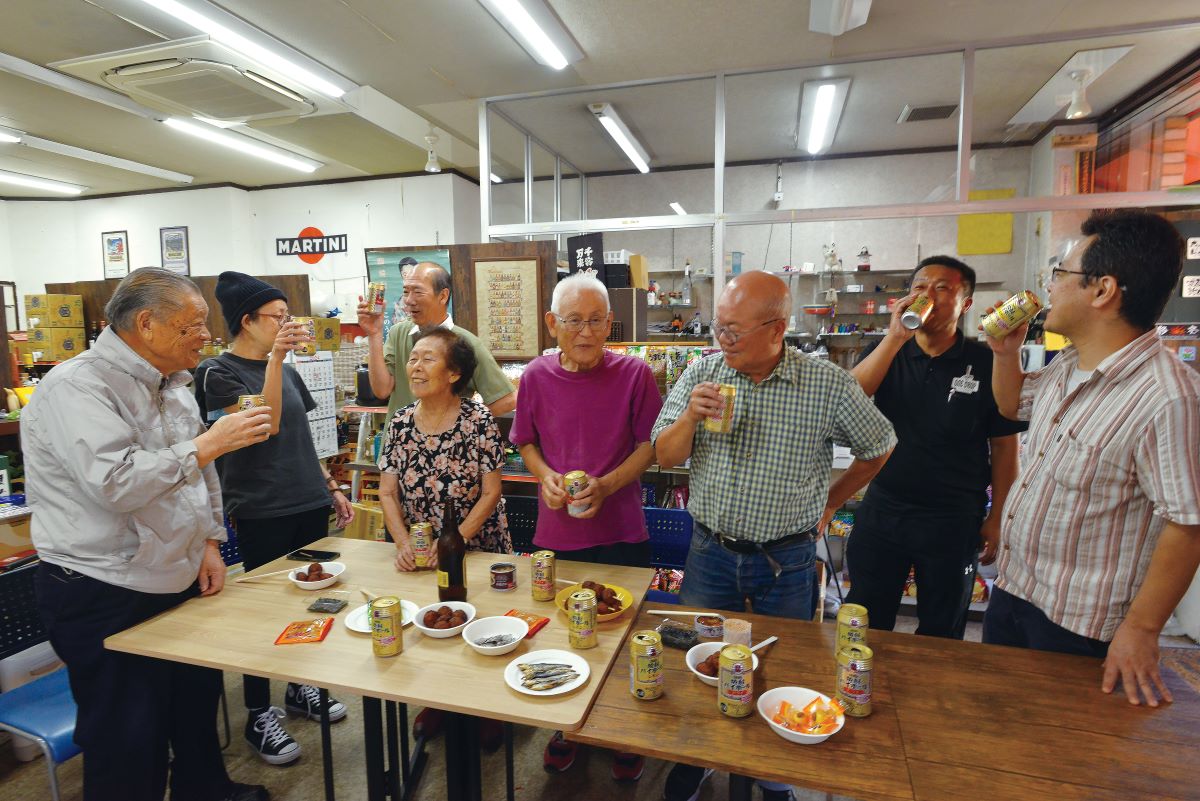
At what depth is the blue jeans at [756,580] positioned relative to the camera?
1.98 m

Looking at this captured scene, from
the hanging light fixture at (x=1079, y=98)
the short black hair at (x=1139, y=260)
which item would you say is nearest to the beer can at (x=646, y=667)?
the short black hair at (x=1139, y=260)

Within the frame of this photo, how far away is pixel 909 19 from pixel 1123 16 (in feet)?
5.45

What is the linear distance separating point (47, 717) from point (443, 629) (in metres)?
1.47

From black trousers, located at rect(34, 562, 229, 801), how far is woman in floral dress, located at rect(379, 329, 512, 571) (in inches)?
31.1

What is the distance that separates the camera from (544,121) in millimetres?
6957

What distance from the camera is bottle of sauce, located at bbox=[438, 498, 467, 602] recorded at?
191 centimetres

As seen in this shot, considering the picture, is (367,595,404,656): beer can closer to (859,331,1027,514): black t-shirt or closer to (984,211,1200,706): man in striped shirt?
(984,211,1200,706): man in striped shirt

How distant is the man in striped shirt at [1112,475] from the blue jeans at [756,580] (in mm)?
571

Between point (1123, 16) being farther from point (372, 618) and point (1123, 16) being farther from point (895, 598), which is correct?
point (372, 618)

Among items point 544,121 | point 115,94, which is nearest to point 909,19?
point 544,121

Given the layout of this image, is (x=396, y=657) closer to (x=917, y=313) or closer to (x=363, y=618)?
(x=363, y=618)

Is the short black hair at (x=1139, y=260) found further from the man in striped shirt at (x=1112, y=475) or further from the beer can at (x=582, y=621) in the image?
the beer can at (x=582, y=621)

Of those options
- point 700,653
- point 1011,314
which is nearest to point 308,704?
point 700,653

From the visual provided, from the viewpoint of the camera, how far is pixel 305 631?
69.7 inches
